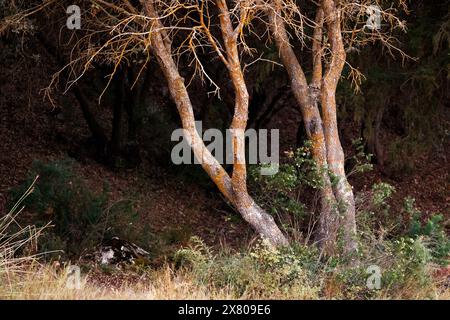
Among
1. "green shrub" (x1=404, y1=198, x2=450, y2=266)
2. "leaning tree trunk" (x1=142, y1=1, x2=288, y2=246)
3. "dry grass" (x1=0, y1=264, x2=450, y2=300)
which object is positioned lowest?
"dry grass" (x1=0, y1=264, x2=450, y2=300)

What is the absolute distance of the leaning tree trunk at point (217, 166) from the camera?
29.5 feet

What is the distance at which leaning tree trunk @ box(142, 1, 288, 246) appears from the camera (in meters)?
8.98

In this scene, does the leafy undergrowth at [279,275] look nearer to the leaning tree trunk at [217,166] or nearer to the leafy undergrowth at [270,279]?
the leafy undergrowth at [270,279]

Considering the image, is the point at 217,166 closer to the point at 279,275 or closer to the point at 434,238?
the point at 279,275

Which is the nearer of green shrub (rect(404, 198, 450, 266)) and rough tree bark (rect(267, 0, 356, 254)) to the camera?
green shrub (rect(404, 198, 450, 266))

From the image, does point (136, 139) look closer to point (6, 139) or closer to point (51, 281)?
point (6, 139)

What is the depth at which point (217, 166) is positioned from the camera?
924 centimetres

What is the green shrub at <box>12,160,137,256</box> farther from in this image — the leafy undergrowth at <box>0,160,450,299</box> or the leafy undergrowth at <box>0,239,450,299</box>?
the leafy undergrowth at <box>0,239,450,299</box>

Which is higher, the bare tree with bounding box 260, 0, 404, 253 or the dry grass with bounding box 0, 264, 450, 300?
the bare tree with bounding box 260, 0, 404, 253

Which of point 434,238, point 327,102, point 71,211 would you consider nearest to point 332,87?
point 327,102

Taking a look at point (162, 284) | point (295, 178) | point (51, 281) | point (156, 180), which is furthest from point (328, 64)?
point (156, 180)

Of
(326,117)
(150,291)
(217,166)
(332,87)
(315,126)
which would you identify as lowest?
(150,291)

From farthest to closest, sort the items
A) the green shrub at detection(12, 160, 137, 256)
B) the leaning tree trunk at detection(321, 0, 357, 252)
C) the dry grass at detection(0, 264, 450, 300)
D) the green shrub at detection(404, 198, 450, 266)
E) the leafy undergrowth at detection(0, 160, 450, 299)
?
the green shrub at detection(12, 160, 137, 256) → the leaning tree trunk at detection(321, 0, 357, 252) → the green shrub at detection(404, 198, 450, 266) → the leafy undergrowth at detection(0, 160, 450, 299) → the dry grass at detection(0, 264, 450, 300)

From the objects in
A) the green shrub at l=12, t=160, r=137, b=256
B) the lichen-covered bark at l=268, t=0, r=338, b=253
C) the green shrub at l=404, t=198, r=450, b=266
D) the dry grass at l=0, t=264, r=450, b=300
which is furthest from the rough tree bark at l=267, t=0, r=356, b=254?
the green shrub at l=12, t=160, r=137, b=256
